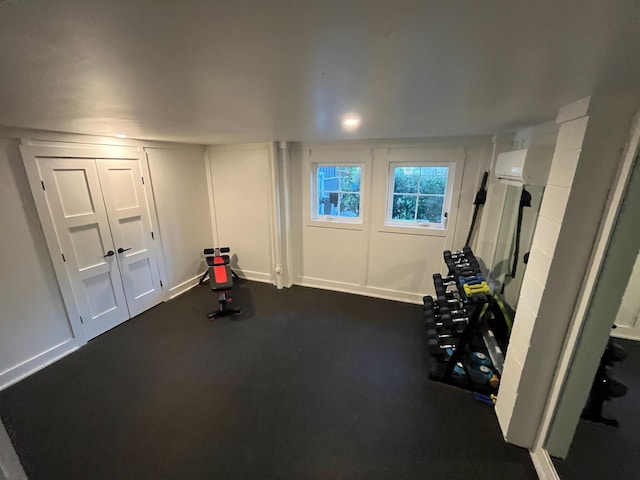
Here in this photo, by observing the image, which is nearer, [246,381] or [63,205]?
[246,381]

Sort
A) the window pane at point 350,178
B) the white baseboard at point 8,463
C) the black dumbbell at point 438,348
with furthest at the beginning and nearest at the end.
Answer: the window pane at point 350,178, the black dumbbell at point 438,348, the white baseboard at point 8,463

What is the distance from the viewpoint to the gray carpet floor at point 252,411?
64.8 inches

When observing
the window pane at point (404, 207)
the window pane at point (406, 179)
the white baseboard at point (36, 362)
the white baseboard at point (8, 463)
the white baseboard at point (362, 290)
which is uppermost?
the window pane at point (406, 179)

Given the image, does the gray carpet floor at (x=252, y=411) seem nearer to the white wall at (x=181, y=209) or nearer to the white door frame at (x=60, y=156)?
the white door frame at (x=60, y=156)

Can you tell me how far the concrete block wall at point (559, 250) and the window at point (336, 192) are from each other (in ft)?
7.45

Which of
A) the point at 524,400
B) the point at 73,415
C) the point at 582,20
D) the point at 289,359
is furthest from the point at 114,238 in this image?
the point at 524,400

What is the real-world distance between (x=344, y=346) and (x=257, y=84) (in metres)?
2.49

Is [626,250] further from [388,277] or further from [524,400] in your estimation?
[388,277]

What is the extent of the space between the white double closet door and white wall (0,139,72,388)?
0.51ft

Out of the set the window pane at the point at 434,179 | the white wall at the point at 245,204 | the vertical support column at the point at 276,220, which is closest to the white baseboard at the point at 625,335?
the window pane at the point at 434,179

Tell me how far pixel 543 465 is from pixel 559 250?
1.33m

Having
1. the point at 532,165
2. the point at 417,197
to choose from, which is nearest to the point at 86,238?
the point at 417,197

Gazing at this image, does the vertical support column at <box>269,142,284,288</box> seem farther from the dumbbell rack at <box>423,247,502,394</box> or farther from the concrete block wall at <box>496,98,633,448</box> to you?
the concrete block wall at <box>496,98,633,448</box>

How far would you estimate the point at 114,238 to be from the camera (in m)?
2.98
